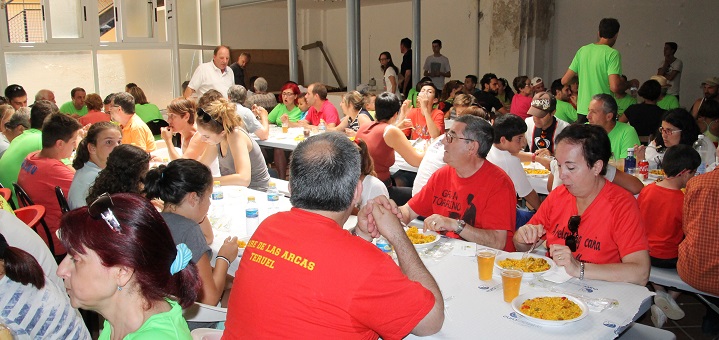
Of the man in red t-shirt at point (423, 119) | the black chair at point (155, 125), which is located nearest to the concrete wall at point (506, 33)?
the man in red t-shirt at point (423, 119)

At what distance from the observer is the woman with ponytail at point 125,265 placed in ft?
5.18

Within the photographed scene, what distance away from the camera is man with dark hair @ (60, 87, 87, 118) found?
27.6ft

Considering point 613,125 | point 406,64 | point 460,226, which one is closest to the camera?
point 460,226

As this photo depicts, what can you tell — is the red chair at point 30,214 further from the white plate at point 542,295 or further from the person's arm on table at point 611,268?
the person's arm on table at point 611,268

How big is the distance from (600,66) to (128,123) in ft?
15.3

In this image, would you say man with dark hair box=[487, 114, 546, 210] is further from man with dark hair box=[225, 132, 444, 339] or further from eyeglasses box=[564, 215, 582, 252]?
man with dark hair box=[225, 132, 444, 339]

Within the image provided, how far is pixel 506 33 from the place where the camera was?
12344 millimetres

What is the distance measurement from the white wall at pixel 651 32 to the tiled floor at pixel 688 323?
746 cm

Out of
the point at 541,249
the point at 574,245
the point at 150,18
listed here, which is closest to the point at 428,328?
the point at 574,245

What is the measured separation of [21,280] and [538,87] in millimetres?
8313

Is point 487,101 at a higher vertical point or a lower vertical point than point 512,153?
higher

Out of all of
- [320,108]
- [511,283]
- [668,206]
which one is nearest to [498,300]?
[511,283]

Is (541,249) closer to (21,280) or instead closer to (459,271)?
(459,271)

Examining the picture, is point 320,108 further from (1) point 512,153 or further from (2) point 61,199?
(2) point 61,199
